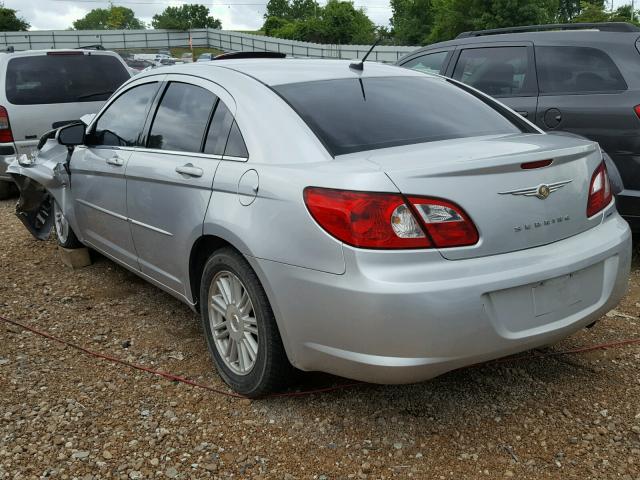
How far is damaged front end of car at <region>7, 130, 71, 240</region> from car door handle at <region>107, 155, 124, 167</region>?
967 millimetres

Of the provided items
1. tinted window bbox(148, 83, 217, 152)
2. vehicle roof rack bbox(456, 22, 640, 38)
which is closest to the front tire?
tinted window bbox(148, 83, 217, 152)

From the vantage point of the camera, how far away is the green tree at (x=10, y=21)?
8475 centimetres

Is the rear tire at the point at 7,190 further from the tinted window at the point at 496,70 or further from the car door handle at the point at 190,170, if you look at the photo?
the car door handle at the point at 190,170

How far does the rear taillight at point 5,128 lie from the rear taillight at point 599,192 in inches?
268

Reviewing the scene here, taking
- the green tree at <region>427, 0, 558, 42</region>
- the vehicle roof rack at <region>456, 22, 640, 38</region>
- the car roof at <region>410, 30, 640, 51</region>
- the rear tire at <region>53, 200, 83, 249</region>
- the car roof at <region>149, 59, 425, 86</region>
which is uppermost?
the green tree at <region>427, 0, 558, 42</region>

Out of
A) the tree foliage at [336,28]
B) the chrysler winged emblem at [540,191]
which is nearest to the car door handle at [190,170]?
the chrysler winged emblem at [540,191]

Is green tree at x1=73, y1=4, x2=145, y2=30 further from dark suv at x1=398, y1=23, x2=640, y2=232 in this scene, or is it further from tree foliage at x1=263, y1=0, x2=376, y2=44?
dark suv at x1=398, y1=23, x2=640, y2=232

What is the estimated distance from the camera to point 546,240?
8.90ft

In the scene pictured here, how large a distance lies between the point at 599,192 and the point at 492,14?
2488 inches

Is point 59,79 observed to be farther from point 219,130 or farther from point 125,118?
point 219,130

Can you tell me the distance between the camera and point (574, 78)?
209 inches

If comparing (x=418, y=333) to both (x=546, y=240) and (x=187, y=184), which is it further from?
(x=187, y=184)

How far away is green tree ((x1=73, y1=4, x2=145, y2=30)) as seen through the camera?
486 feet

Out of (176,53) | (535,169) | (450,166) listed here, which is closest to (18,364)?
(450,166)
